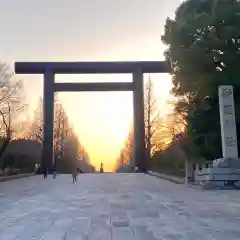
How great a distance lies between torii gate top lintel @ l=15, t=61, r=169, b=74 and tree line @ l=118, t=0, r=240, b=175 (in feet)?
53.5

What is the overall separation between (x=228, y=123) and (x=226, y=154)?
4.56ft

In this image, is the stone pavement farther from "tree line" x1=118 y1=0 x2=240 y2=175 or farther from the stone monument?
"tree line" x1=118 y1=0 x2=240 y2=175

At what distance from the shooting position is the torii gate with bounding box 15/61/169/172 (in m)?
39.9

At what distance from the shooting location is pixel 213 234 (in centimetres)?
694

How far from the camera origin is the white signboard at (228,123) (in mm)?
18797

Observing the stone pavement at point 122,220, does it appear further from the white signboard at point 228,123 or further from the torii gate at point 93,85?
the torii gate at point 93,85

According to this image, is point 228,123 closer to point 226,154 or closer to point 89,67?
point 226,154

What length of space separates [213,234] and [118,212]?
126 inches

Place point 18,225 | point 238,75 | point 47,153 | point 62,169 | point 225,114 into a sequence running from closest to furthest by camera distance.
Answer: point 18,225, point 225,114, point 238,75, point 47,153, point 62,169

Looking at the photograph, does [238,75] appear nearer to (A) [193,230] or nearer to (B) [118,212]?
(B) [118,212]

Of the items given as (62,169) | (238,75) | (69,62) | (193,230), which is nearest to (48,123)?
(69,62)

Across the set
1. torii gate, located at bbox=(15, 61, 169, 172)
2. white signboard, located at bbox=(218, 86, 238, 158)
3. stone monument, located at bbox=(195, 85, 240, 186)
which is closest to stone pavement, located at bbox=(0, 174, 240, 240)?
stone monument, located at bbox=(195, 85, 240, 186)

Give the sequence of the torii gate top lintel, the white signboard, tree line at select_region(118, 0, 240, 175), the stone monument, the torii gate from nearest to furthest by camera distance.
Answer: the stone monument < the white signboard < tree line at select_region(118, 0, 240, 175) < the torii gate < the torii gate top lintel

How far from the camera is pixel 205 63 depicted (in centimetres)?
2131
